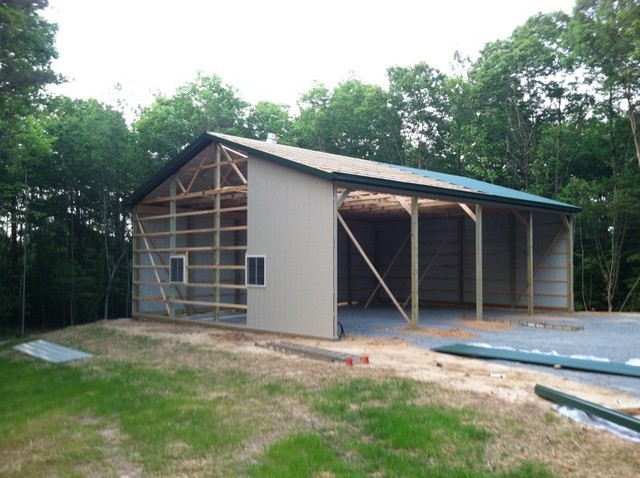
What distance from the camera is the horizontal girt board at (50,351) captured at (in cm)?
973

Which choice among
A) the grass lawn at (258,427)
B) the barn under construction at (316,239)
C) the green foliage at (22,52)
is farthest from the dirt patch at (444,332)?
the green foliage at (22,52)

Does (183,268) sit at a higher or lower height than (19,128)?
lower

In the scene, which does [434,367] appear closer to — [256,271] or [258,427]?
[258,427]

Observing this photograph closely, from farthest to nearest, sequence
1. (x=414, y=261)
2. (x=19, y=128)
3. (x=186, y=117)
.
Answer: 1. (x=186, y=117)
2. (x=19, y=128)
3. (x=414, y=261)

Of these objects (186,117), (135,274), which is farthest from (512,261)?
(186,117)

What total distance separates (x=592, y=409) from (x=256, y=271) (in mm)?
8084

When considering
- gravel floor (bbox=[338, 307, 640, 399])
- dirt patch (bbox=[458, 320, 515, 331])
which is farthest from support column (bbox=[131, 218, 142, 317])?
dirt patch (bbox=[458, 320, 515, 331])

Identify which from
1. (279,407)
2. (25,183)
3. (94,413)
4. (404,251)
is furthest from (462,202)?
(25,183)

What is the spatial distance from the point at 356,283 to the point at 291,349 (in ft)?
37.8

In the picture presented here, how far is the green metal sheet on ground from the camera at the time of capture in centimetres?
743

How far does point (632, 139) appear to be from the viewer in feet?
71.2

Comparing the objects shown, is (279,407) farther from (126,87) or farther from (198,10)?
(126,87)

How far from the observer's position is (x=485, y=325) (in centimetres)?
1298

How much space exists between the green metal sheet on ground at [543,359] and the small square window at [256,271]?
421 cm
